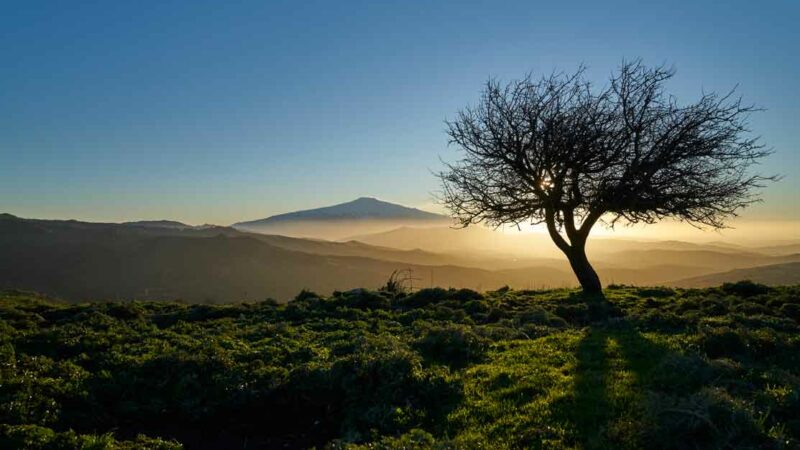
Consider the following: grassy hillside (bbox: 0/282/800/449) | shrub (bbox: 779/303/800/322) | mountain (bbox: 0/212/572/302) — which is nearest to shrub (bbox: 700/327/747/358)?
grassy hillside (bbox: 0/282/800/449)

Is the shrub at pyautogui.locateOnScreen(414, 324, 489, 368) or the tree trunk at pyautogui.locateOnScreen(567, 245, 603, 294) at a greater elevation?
the tree trunk at pyautogui.locateOnScreen(567, 245, 603, 294)

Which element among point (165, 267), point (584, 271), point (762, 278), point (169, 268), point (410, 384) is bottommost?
point (762, 278)

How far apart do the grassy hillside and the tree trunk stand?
300 inches

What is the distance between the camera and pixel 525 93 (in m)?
24.8

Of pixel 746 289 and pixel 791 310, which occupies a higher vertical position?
pixel 746 289

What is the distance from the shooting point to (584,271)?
25.3 m

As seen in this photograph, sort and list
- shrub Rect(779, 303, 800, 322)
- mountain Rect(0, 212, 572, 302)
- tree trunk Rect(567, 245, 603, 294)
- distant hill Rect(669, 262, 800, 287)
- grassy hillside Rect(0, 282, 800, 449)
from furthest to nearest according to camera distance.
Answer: distant hill Rect(669, 262, 800, 287), mountain Rect(0, 212, 572, 302), tree trunk Rect(567, 245, 603, 294), shrub Rect(779, 303, 800, 322), grassy hillside Rect(0, 282, 800, 449)

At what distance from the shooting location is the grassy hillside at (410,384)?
7582 millimetres

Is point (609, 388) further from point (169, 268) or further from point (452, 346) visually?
point (169, 268)

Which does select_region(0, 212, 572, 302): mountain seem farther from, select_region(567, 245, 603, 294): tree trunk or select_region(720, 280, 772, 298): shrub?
select_region(720, 280, 772, 298): shrub

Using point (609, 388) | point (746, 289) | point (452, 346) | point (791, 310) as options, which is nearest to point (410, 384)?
point (452, 346)

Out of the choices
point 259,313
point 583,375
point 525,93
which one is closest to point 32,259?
point 259,313

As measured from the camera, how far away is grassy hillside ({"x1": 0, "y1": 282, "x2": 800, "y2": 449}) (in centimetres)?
758

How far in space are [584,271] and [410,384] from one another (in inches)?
702
